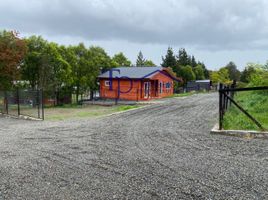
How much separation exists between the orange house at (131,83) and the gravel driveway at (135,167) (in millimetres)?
21308

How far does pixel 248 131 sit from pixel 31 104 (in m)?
14.3

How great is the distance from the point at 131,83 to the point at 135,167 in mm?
25755

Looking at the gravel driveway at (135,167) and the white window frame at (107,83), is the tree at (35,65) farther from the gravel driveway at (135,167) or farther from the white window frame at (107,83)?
the gravel driveway at (135,167)

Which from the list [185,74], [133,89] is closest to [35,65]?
[133,89]

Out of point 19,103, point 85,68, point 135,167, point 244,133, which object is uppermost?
point 85,68

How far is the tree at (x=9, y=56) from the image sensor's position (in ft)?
72.6

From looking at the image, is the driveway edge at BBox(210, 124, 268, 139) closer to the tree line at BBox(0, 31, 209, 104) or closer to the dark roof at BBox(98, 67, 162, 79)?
the tree line at BBox(0, 31, 209, 104)

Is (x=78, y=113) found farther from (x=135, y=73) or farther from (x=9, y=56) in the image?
(x=135, y=73)

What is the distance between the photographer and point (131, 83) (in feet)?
106

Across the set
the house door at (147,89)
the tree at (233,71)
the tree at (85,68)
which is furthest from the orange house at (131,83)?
the tree at (233,71)

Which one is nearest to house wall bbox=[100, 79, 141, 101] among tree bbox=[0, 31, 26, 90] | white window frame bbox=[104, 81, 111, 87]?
white window frame bbox=[104, 81, 111, 87]

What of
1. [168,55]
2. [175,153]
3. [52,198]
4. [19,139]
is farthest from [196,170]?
[168,55]

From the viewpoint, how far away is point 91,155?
7.84 metres

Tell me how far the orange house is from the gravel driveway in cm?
2131
